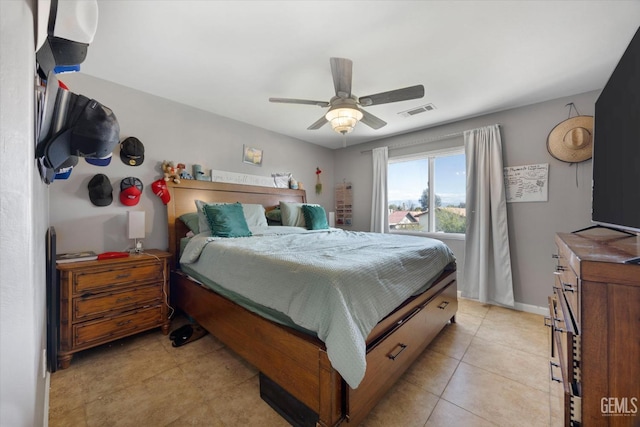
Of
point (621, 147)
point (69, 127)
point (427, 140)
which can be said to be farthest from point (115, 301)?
point (427, 140)

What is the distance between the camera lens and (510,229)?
303 centimetres

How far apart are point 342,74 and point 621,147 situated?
1595 millimetres

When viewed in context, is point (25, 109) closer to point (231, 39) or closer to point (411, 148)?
point (231, 39)

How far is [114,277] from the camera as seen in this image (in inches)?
80.3

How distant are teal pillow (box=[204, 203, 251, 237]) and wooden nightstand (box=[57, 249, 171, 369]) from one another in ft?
1.70

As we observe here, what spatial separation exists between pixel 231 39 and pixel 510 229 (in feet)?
11.8

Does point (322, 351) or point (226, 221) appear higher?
point (226, 221)

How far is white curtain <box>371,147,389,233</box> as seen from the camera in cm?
413

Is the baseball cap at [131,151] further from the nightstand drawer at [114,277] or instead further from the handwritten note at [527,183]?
the handwritten note at [527,183]

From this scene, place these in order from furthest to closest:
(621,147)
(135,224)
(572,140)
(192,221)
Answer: (192,221) → (572,140) → (135,224) → (621,147)

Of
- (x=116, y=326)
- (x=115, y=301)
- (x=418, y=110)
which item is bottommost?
(x=116, y=326)

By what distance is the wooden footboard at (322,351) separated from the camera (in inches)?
46.9

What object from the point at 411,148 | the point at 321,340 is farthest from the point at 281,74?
the point at 411,148

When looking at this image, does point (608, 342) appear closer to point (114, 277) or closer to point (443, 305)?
point (443, 305)
